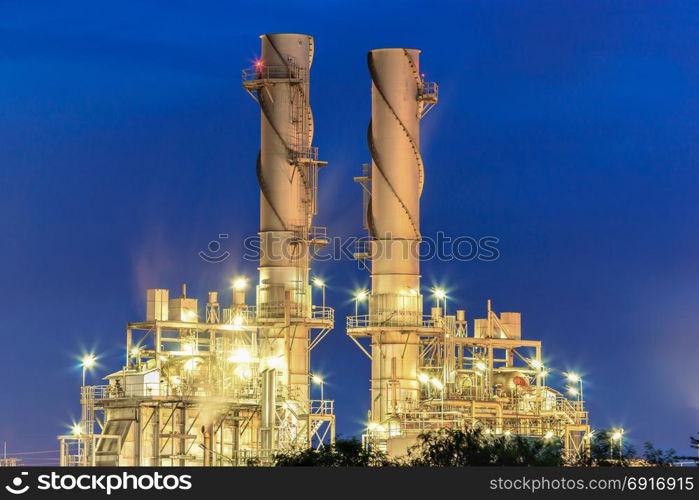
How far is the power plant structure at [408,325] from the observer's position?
117 meters

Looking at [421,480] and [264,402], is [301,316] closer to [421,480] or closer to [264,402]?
[264,402]

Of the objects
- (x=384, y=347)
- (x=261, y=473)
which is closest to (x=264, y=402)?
(x=384, y=347)

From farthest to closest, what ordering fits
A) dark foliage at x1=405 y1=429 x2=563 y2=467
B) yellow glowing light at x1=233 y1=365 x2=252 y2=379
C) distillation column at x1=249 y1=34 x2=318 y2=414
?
1. distillation column at x1=249 y1=34 x2=318 y2=414
2. yellow glowing light at x1=233 y1=365 x2=252 y2=379
3. dark foliage at x1=405 y1=429 x2=563 y2=467

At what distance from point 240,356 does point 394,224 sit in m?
11.2

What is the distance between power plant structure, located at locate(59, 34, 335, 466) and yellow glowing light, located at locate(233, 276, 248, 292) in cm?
8

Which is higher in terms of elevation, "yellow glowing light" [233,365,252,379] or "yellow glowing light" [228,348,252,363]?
"yellow glowing light" [228,348,252,363]

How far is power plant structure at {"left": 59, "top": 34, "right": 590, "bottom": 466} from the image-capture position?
114562mm

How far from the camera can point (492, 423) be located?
116312 millimetres

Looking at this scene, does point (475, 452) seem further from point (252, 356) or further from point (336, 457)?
point (252, 356)

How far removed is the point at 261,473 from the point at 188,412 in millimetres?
35992

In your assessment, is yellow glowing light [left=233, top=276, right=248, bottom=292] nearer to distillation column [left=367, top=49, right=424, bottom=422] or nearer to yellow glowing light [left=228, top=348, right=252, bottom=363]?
yellow glowing light [left=228, top=348, right=252, bottom=363]

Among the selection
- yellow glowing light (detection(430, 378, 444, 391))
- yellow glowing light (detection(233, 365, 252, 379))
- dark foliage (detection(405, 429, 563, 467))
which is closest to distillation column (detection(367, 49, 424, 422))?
yellow glowing light (detection(430, 378, 444, 391))

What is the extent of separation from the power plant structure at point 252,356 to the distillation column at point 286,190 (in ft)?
0.18

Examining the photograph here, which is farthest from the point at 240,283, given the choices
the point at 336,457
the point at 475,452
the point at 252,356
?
the point at 475,452
